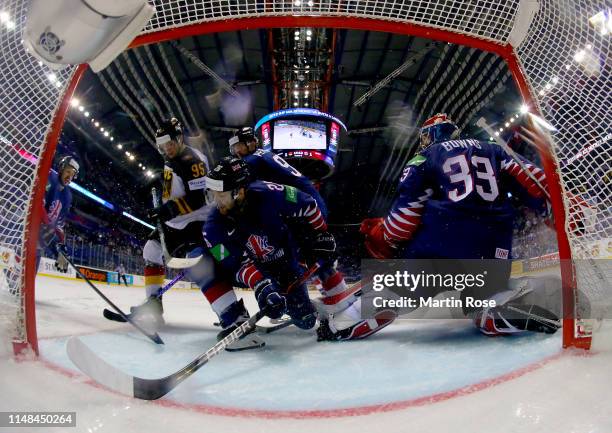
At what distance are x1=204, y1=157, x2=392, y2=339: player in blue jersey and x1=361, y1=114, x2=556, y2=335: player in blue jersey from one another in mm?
526

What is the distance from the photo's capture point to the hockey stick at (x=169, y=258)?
2.27 meters

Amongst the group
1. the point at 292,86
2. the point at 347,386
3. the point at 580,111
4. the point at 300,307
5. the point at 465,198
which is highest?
the point at 292,86

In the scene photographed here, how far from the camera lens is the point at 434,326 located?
7.82 ft

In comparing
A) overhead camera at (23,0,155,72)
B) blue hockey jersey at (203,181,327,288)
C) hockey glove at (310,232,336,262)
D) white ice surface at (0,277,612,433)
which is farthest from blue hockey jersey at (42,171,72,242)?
overhead camera at (23,0,155,72)

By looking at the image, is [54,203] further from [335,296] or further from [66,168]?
[335,296]

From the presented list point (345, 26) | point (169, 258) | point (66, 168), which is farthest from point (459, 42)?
point (66, 168)

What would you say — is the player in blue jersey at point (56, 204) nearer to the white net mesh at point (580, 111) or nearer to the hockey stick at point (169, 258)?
the hockey stick at point (169, 258)

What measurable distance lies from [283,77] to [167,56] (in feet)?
8.40

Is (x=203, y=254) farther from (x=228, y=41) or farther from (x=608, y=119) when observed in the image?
(x=228, y=41)

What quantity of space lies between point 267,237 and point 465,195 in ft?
3.33

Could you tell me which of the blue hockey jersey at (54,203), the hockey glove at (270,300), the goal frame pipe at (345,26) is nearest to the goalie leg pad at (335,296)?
the hockey glove at (270,300)

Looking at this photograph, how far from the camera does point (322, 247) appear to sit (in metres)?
2.51

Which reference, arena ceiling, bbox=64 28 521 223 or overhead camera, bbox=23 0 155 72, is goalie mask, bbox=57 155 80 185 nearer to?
overhead camera, bbox=23 0 155 72

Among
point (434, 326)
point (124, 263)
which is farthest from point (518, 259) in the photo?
point (124, 263)
